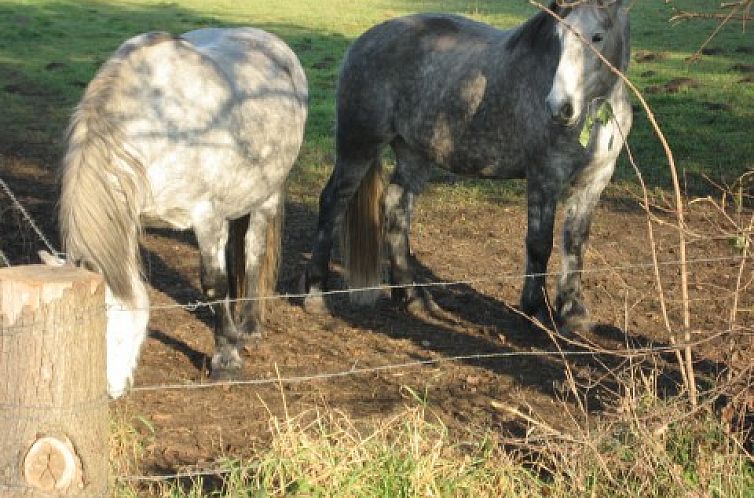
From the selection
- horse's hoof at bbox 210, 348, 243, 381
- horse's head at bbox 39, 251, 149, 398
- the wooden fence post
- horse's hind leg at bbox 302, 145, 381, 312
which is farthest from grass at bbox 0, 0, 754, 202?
the wooden fence post

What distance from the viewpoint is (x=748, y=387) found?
13.4 ft

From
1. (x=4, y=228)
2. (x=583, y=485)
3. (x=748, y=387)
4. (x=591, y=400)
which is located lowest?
(x=4, y=228)

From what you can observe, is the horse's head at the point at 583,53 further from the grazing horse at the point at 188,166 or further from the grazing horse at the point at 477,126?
the grazing horse at the point at 188,166

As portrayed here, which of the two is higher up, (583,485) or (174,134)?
(174,134)

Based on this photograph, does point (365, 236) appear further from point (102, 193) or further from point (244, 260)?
point (102, 193)

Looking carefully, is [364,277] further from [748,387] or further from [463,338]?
[748,387]

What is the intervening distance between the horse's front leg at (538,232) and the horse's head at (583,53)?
0.54 m

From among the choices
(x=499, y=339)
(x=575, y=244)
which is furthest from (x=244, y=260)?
(x=575, y=244)

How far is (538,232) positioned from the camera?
6648 mm

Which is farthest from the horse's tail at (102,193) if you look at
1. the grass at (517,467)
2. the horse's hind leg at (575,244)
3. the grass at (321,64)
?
the grass at (321,64)

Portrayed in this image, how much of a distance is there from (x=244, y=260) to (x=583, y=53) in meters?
2.22

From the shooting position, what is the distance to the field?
4.11 m

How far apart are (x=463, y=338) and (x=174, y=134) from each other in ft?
7.16

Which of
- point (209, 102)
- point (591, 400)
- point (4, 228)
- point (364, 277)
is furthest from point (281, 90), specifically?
point (4, 228)
